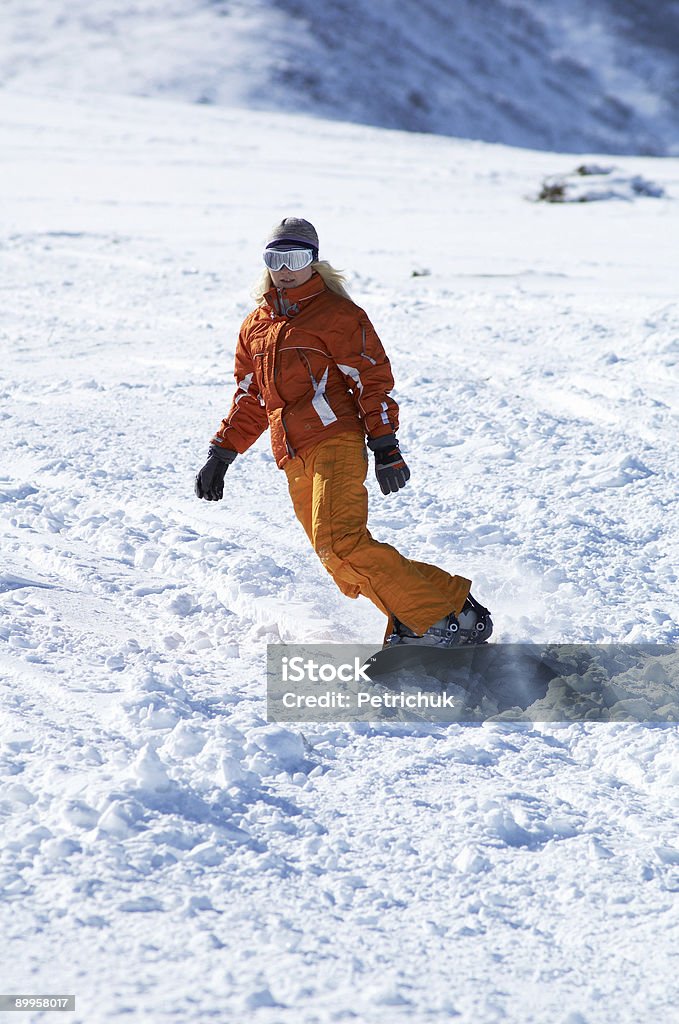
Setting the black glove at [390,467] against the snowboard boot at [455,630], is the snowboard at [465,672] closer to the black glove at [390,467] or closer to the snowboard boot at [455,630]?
the snowboard boot at [455,630]

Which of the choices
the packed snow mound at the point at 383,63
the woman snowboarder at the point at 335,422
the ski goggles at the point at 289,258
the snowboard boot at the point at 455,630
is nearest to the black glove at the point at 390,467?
the woman snowboarder at the point at 335,422

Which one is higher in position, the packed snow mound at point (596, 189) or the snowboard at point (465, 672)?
the packed snow mound at point (596, 189)

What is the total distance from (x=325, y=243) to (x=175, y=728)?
9.64m

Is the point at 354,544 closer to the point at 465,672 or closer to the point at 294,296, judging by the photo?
the point at 465,672

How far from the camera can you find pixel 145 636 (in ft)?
13.1

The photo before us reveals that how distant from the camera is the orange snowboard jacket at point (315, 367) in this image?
12.0 feet

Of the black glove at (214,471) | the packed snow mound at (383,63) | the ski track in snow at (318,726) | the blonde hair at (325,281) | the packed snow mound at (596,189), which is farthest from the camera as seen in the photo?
the packed snow mound at (383,63)

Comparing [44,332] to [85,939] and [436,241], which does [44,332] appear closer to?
[436,241]

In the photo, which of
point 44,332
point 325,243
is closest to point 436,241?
point 325,243

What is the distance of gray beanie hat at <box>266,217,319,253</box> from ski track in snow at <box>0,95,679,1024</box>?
1458 mm

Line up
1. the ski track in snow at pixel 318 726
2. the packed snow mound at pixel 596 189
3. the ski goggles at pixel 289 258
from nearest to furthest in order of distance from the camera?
→ the ski track in snow at pixel 318 726
the ski goggles at pixel 289 258
the packed snow mound at pixel 596 189

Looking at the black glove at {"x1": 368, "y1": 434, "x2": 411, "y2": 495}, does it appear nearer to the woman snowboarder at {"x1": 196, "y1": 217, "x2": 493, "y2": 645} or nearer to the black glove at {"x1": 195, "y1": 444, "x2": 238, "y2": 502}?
the woman snowboarder at {"x1": 196, "y1": 217, "x2": 493, "y2": 645}

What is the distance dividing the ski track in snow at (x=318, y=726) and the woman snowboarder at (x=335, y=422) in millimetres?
479

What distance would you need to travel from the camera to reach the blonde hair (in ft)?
12.1
